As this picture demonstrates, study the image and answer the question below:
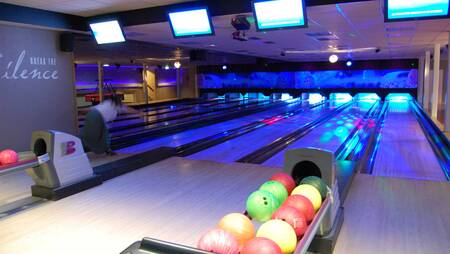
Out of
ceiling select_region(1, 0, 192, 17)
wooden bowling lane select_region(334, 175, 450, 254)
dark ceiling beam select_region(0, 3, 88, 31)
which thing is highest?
ceiling select_region(1, 0, 192, 17)

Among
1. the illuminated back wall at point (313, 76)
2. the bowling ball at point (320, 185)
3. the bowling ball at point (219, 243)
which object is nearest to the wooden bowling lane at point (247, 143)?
the bowling ball at point (320, 185)

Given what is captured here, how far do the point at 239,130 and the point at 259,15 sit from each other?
399 centimetres

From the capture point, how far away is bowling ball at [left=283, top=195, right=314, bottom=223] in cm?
209

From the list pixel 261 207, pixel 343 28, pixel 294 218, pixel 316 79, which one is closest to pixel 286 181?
pixel 261 207

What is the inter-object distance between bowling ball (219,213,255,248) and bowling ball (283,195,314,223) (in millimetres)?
318

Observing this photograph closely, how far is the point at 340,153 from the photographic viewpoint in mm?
5906

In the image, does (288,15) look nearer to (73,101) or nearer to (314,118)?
(73,101)

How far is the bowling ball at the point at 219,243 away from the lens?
5.41 ft

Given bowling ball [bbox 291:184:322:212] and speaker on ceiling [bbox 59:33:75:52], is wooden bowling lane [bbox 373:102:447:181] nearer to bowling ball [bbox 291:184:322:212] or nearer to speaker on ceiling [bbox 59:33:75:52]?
bowling ball [bbox 291:184:322:212]

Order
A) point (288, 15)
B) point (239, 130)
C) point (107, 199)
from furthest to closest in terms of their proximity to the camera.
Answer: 1. point (239, 130)
2. point (288, 15)
3. point (107, 199)

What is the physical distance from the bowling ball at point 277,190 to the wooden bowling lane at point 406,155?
2.66 metres

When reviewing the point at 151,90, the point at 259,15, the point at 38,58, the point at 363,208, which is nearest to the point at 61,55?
the point at 38,58

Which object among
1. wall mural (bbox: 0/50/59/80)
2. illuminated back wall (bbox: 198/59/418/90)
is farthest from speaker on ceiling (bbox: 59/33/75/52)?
illuminated back wall (bbox: 198/59/418/90)

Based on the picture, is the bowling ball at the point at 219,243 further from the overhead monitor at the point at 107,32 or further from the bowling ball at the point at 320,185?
the overhead monitor at the point at 107,32
